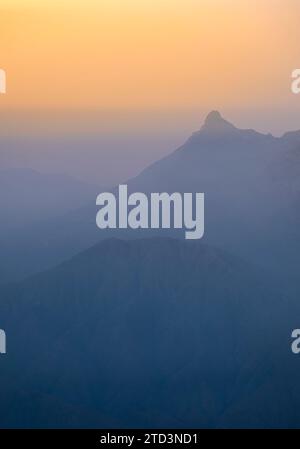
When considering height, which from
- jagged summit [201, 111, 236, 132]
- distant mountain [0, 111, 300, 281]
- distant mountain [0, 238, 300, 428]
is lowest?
distant mountain [0, 238, 300, 428]

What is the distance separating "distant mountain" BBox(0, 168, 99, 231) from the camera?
39.3 feet

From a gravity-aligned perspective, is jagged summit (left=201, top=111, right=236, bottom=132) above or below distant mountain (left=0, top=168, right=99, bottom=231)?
above

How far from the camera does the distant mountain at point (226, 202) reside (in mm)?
12000

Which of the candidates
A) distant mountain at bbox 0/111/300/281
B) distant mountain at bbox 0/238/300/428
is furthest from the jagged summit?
distant mountain at bbox 0/238/300/428

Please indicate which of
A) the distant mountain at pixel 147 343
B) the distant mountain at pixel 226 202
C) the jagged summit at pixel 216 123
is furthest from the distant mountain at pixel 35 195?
the jagged summit at pixel 216 123

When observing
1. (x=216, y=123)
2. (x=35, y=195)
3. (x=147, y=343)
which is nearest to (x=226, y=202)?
(x=216, y=123)

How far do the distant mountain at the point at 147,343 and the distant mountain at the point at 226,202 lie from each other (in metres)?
0.10

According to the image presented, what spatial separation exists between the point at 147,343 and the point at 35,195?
34.6 inches

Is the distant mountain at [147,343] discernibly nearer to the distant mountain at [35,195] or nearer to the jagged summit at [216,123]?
the distant mountain at [35,195]

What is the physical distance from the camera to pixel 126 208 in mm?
11984

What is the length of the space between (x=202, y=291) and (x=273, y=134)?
0.81 m

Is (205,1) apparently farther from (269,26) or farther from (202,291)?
(202,291)

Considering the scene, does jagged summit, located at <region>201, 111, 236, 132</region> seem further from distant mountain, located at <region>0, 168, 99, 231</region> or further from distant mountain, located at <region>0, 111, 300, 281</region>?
distant mountain, located at <region>0, 168, 99, 231</region>

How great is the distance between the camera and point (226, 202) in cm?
1203
